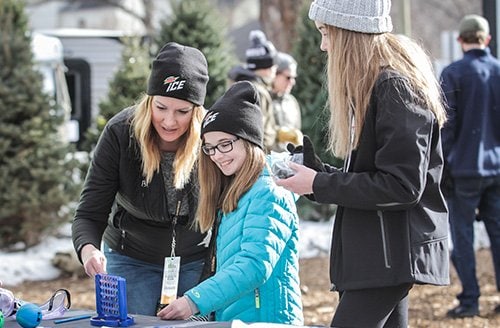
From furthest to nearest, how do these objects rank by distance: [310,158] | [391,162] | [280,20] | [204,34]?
[280,20] → [204,34] → [310,158] → [391,162]

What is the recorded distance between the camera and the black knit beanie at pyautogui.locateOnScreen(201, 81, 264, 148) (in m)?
3.78

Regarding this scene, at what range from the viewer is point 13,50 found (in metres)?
10.0

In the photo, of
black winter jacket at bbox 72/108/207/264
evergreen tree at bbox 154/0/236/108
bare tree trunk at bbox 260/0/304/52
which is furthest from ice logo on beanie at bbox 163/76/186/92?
bare tree trunk at bbox 260/0/304/52

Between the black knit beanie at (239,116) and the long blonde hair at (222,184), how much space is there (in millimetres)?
48

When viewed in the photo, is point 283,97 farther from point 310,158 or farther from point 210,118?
point 310,158

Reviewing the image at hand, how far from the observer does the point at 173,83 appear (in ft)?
13.7

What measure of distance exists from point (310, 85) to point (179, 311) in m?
7.89

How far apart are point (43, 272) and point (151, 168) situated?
18.3 feet

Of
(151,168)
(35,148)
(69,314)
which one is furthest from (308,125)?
(69,314)

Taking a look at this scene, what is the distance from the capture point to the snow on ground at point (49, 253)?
9.46m

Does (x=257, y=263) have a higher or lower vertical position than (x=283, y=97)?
higher

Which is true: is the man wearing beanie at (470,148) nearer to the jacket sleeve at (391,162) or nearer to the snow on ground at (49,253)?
the snow on ground at (49,253)

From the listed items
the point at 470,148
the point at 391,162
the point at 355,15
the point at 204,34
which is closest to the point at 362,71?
the point at 355,15

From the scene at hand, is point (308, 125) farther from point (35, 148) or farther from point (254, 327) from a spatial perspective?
point (254, 327)
